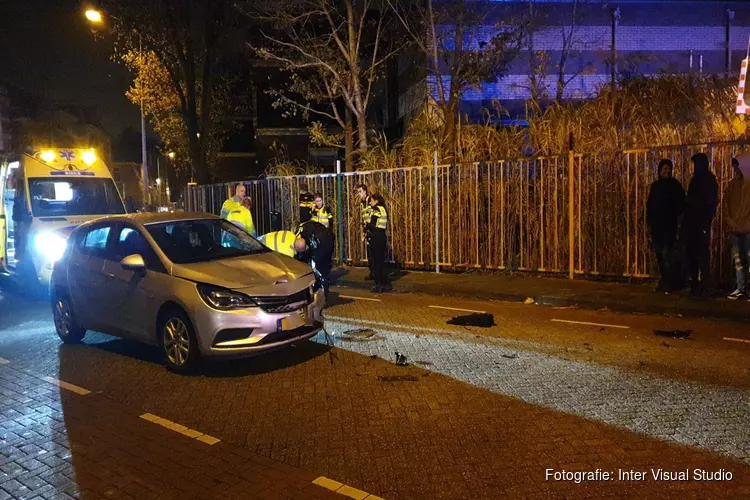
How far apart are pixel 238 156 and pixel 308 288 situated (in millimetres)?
29445

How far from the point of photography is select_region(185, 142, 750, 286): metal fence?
411 inches

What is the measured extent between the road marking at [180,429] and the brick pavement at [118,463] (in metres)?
0.06

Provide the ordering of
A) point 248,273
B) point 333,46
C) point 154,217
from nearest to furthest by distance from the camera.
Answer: point 248,273 → point 154,217 → point 333,46

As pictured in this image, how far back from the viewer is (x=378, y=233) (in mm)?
10898

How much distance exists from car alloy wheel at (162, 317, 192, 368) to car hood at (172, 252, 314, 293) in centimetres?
50

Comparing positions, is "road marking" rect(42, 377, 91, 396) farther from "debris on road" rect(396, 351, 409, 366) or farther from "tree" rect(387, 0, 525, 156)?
"tree" rect(387, 0, 525, 156)

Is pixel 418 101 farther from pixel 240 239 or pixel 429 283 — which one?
pixel 240 239

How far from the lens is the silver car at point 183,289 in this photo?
20.0 ft

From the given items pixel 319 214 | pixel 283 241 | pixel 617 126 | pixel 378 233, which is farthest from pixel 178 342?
pixel 617 126

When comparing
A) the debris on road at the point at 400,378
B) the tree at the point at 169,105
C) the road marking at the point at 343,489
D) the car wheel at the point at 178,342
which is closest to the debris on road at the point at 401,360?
the debris on road at the point at 400,378

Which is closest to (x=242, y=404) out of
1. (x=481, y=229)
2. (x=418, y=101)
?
(x=481, y=229)

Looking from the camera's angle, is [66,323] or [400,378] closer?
[400,378]

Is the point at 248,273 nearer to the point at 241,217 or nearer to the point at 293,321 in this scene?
the point at 293,321

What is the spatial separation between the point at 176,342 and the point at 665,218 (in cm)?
718
